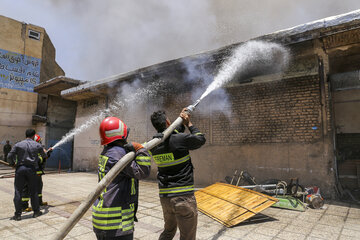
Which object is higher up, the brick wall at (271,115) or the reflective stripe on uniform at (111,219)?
the brick wall at (271,115)

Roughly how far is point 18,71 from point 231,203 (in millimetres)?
18582

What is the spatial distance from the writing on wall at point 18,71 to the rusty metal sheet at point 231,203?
17.3 meters

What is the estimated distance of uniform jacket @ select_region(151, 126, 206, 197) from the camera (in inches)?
101

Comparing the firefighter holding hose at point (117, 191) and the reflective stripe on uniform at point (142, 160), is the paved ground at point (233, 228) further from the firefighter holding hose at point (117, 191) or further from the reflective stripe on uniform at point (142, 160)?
the reflective stripe on uniform at point (142, 160)

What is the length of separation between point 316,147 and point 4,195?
8927mm

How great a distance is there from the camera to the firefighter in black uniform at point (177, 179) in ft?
8.05

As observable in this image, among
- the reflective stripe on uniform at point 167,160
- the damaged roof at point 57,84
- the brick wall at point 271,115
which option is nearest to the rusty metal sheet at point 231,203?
the reflective stripe on uniform at point 167,160

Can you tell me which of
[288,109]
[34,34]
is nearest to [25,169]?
[288,109]

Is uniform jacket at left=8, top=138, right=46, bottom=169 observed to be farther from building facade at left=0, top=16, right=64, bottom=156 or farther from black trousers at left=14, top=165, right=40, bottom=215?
building facade at left=0, top=16, right=64, bottom=156

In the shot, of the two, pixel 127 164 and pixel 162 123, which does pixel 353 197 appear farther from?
Result: pixel 127 164

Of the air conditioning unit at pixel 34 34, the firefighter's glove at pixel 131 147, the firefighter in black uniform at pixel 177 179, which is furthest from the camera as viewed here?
the air conditioning unit at pixel 34 34

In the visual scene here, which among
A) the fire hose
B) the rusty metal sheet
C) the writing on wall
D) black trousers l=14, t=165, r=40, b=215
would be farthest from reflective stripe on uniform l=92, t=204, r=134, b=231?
the writing on wall

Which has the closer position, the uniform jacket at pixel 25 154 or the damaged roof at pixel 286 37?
the uniform jacket at pixel 25 154

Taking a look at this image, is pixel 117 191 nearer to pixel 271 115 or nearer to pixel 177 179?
pixel 177 179
